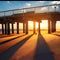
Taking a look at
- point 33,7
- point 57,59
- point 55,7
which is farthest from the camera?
point 33,7

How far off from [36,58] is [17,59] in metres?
1.16

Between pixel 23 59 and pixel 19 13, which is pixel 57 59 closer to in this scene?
pixel 23 59

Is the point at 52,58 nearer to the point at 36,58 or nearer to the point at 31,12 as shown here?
the point at 36,58

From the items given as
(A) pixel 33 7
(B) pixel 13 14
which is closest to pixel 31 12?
(A) pixel 33 7

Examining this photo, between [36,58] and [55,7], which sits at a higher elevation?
[55,7]

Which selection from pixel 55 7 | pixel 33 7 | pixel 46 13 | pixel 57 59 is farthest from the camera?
pixel 46 13

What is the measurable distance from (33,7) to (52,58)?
→ 1846cm

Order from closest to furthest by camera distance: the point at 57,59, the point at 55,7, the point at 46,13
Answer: the point at 57,59
the point at 55,7
the point at 46,13

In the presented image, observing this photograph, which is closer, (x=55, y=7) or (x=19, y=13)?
(x=55, y=7)

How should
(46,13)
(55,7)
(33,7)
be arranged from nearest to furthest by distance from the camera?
(55,7) < (33,7) < (46,13)

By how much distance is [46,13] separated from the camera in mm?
29312

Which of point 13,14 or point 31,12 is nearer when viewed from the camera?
point 31,12

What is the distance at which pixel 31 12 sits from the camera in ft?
93.5

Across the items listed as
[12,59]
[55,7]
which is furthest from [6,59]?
[55,7]
